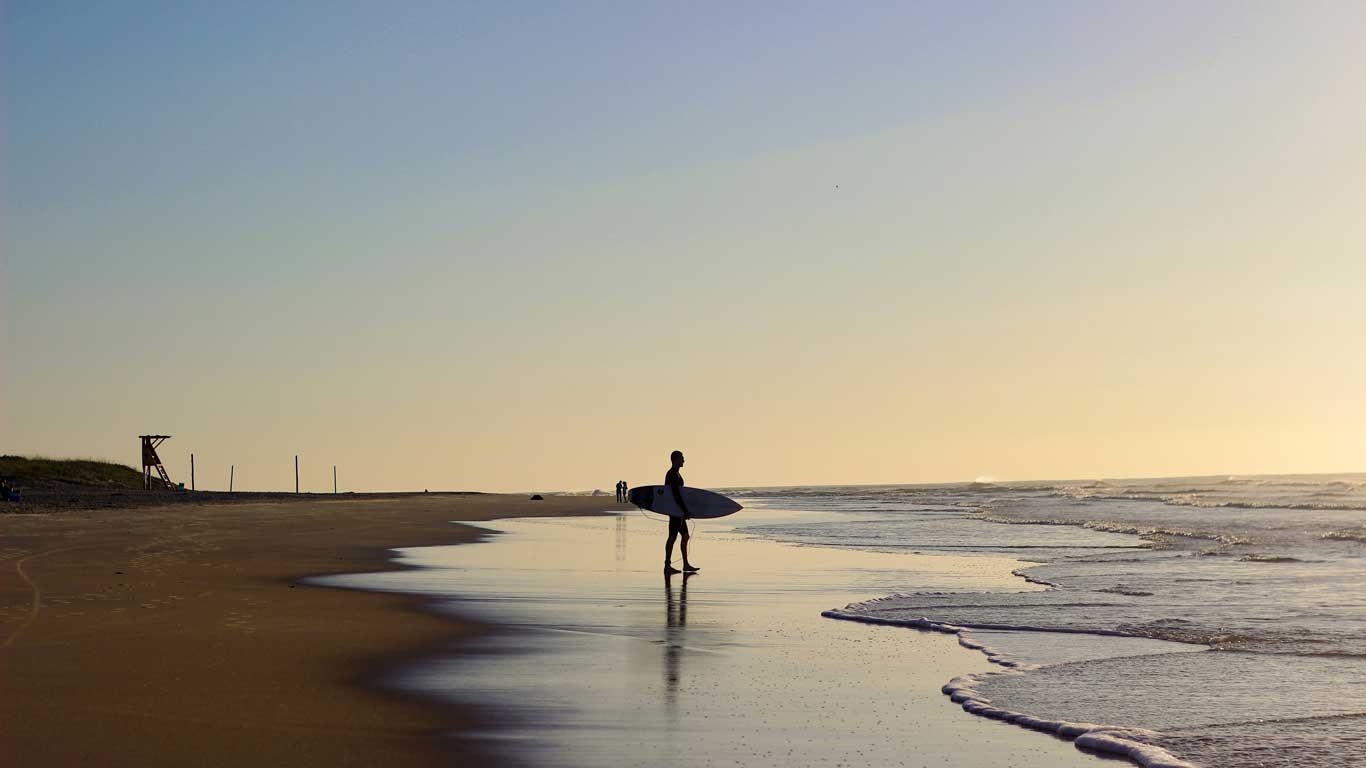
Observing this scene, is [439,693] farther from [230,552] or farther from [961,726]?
[230,552]

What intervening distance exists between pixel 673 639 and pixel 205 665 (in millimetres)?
4566

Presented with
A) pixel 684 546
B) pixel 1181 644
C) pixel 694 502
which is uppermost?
pixel 694 502

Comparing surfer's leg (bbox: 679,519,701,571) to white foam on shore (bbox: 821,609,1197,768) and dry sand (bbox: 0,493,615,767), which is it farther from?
white foam on shore (bbox: 821,609,1197,768)

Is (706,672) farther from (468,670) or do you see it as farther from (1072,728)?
(1072,728)

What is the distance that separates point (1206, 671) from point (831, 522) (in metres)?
33.3

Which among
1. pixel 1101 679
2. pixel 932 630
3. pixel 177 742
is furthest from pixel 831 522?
pixel 177 742

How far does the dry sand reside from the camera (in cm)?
728

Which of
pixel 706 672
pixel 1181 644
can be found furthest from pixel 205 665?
pixel 1181 644

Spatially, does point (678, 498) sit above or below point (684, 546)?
above

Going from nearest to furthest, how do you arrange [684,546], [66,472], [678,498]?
[684,546] < [678,498] < [66,472]

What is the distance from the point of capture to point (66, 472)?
7675cm

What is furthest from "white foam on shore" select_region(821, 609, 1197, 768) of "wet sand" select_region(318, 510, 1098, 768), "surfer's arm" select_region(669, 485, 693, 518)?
"surfer's arm" select_region(669, 485, 693, 518)

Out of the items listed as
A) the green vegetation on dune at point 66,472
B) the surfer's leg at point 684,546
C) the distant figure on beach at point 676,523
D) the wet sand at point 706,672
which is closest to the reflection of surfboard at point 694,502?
the distant figure on beach at point 676,523

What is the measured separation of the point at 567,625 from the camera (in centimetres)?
1360
